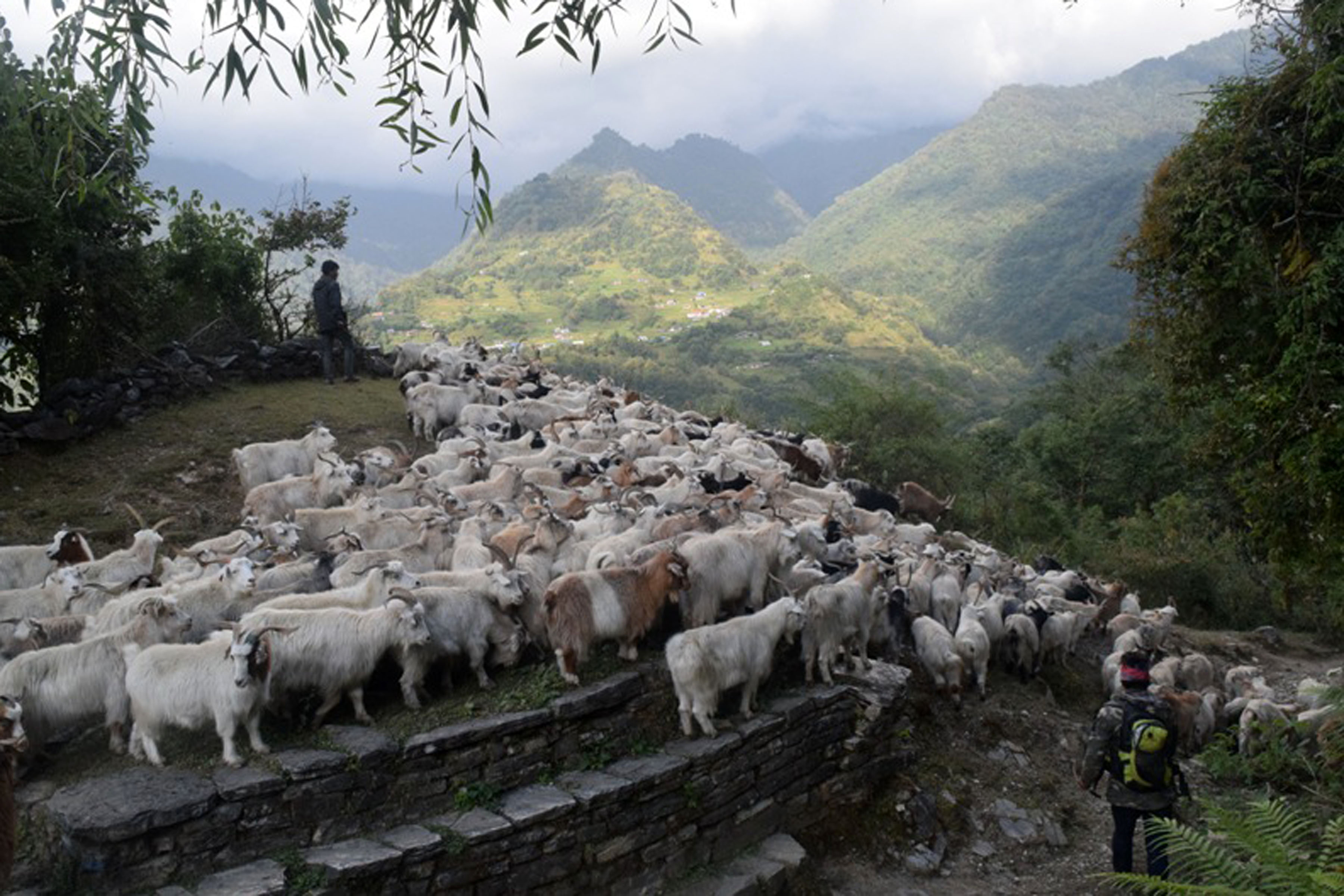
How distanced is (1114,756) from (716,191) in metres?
191

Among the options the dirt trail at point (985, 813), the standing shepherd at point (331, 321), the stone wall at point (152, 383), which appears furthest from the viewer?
the standing shepherd at point (331, 321)

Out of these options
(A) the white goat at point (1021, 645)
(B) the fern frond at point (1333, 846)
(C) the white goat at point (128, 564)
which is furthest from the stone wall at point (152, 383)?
(B) the fern frond at point (1333, 846)

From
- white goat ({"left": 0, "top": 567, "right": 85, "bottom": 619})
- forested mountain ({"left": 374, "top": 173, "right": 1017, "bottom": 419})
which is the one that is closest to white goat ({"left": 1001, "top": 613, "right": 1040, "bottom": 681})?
white goat ({"left": 0, "top": 567, "right": 85, "bottom": 619})

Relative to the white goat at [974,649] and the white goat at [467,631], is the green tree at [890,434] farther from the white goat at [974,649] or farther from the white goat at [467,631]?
the white goat at [467,631]

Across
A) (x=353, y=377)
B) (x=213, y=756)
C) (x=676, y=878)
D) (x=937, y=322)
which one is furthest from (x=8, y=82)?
(x=937, y=322)

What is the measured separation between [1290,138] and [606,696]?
722 centimetres

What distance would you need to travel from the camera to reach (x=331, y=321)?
15688 mm

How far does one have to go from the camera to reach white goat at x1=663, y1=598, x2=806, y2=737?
7.02m

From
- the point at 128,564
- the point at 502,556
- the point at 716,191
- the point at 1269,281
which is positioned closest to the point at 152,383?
the point at 128,564

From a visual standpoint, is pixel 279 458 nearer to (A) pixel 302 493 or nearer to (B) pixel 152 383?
(A) pixel 302 493

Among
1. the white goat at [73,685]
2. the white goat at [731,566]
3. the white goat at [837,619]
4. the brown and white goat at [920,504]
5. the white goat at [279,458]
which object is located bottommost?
the brown and white goat at [920,504]

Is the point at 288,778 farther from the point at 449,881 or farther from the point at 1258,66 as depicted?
the point at 1258,66

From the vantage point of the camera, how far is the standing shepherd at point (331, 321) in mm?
15062

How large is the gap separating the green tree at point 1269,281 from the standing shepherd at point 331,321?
35.6ft
